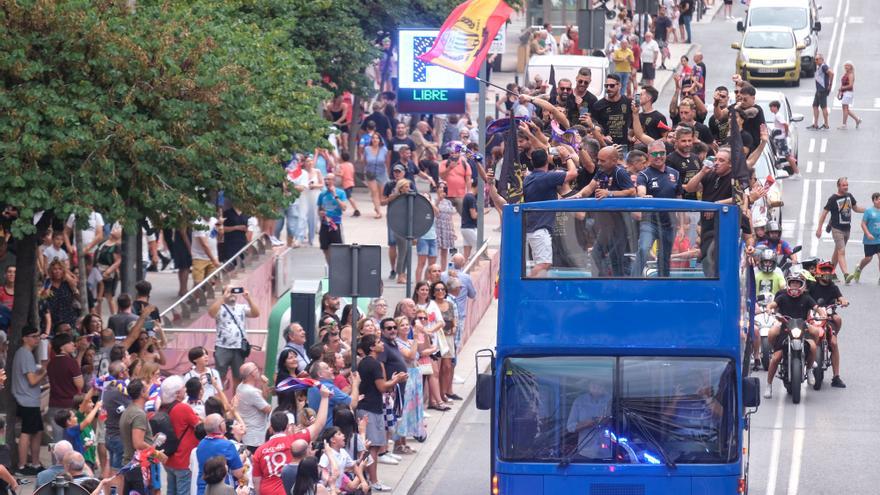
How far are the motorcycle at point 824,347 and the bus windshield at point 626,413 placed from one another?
8.88 metres

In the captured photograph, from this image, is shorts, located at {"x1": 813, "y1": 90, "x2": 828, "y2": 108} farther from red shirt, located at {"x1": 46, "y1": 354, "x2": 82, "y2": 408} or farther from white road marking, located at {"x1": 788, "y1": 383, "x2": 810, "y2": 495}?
red shirt, located at {"x1": 46, "y1": 354, "x2": 82, "y2": 408}

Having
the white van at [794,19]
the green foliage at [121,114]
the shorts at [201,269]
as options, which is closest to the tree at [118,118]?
the green foliage at [121,114]

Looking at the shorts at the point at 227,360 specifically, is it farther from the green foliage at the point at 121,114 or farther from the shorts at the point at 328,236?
the shorts at the point at 328,236

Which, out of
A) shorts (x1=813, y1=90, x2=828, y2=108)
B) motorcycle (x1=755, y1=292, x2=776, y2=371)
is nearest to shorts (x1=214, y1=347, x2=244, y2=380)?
motorcycle (x1=755, y1=292, x2=776, y2=371)

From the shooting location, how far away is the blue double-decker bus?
1529cm

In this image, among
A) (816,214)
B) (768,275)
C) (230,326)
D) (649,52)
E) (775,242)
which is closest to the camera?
(230,326)

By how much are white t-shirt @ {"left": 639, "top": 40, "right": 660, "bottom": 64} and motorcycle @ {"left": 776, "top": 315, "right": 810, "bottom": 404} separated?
2632 cm

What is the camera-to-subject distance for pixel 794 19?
53.9 m

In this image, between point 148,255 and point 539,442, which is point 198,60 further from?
point 148,255

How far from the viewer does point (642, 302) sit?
15602 mm

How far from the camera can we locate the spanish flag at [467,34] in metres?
26.5

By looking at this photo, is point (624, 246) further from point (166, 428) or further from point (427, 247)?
point (427, 247)

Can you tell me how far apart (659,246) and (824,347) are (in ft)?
30.1

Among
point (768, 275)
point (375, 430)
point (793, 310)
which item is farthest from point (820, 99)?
point (375, 430)
